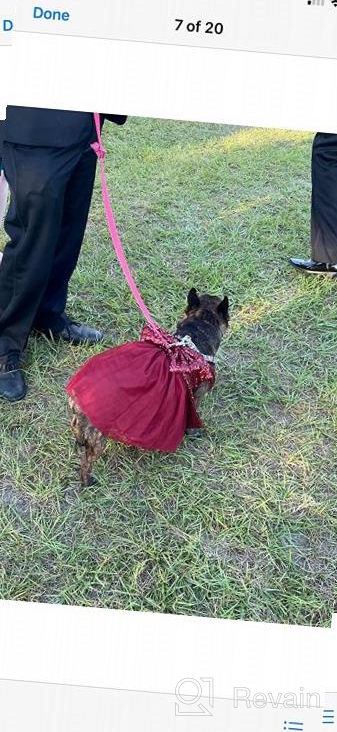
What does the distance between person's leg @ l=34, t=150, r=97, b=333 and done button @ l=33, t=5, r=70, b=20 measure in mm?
733

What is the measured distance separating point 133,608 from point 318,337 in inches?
84.2

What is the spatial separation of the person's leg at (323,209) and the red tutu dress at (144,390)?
1943 millimetres

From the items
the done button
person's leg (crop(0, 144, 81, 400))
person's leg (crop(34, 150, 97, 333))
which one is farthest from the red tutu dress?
the done button

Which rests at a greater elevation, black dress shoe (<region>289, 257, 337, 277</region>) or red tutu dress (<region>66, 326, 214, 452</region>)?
black dress shoe (<region>289, 257, 337, 277</region>)

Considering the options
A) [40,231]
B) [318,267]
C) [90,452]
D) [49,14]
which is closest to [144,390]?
[90,452]

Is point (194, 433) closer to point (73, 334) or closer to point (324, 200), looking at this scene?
point (73, 334)

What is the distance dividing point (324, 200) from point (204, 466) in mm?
2250

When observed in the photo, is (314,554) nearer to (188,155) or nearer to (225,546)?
(225,546)

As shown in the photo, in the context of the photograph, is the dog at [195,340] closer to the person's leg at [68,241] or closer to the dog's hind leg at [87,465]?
the dog's hind leg at [87,465]

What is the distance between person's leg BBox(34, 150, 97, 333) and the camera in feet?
10.2

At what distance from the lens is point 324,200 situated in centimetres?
435

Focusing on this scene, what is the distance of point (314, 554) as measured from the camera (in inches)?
107

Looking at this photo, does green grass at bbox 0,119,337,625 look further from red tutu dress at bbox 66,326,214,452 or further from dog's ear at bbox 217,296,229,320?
dog's ear at bbox 217,296,229,320

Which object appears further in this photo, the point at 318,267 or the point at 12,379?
the point at 318,267
